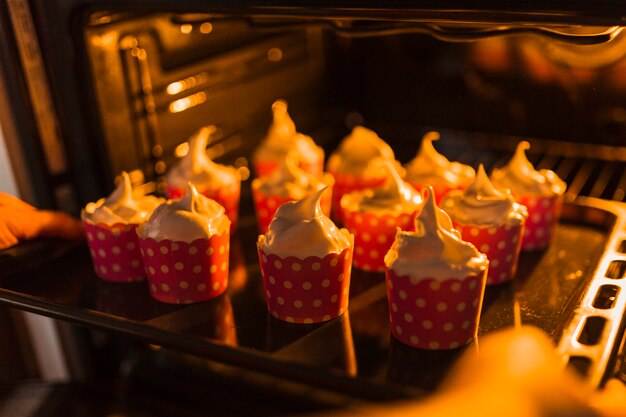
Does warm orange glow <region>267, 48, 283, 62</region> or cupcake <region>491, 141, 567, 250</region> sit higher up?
warm orange glow <region>267, 48, 283, 62</region>

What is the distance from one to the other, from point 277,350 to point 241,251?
13.6 inches

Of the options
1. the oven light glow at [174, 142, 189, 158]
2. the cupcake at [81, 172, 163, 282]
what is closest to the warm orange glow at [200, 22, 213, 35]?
the oven light glow at [174, 142, 189, 158]

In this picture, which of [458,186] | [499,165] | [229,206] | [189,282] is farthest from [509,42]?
[189,282]

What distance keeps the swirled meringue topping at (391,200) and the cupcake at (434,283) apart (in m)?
0.20

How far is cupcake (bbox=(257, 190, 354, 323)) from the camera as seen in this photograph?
101 centimetres

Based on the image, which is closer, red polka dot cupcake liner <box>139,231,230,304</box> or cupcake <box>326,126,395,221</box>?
red polka dot cupcake liner <box>139,231,230,304</box>

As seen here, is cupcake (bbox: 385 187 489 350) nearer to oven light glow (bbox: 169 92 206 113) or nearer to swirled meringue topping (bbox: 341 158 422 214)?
swirled meringue topping (bbox: 341 158 422 214)

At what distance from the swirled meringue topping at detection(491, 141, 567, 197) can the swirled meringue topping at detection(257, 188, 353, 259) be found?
0.37 meters

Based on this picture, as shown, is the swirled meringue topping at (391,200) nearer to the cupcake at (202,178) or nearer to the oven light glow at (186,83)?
the cupcake at (202,178)

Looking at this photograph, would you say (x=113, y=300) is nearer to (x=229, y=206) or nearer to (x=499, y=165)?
(x=229, y=206)

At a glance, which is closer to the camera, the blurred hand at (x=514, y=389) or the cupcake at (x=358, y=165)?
the blurred hand at (x=514, y=389)

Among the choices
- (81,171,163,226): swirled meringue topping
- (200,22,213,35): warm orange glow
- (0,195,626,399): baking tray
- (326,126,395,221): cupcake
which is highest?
(200,22,213,35): warm orange glow

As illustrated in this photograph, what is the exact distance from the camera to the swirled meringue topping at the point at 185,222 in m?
1.08

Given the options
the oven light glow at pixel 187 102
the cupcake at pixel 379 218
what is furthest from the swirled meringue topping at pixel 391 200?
the oven light glow at pixel 187 102
